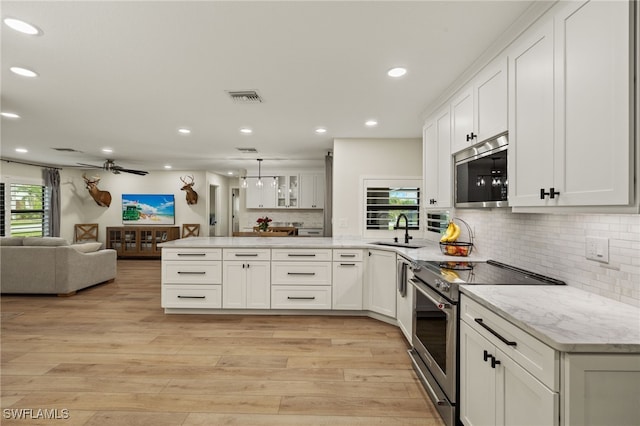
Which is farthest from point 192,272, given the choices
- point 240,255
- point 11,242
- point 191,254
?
point 11,242

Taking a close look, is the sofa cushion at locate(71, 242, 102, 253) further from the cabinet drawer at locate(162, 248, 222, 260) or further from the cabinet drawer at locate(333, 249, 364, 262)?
the cabinet drawer at locate(333, 249, 364, 262)

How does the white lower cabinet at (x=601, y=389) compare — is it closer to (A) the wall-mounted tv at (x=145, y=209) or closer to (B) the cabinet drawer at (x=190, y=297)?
(B) the cabinet drawer at (x=190, y=297)

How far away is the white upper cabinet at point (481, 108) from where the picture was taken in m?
2.07

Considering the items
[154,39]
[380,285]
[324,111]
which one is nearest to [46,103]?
[154,39]

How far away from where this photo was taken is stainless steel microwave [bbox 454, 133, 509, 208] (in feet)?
6.79

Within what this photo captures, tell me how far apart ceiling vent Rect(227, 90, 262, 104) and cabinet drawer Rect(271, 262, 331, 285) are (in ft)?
6.02

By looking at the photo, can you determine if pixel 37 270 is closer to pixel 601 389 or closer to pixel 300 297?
pixel 300 297

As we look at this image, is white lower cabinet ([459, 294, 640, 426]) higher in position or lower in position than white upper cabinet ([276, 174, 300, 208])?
lower

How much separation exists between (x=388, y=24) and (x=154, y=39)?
1477mm

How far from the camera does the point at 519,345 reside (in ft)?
4.29

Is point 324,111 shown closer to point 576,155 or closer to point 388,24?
point 388,24

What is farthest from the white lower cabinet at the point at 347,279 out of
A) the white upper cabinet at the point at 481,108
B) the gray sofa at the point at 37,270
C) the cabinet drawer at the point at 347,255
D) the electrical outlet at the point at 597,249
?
the gray sofa at the point at 37,270

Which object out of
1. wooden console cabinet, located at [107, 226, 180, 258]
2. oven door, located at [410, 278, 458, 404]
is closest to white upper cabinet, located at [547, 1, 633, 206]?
oven door, located at [410, 278, 458, 404]

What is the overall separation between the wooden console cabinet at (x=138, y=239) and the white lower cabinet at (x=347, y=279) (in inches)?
248
